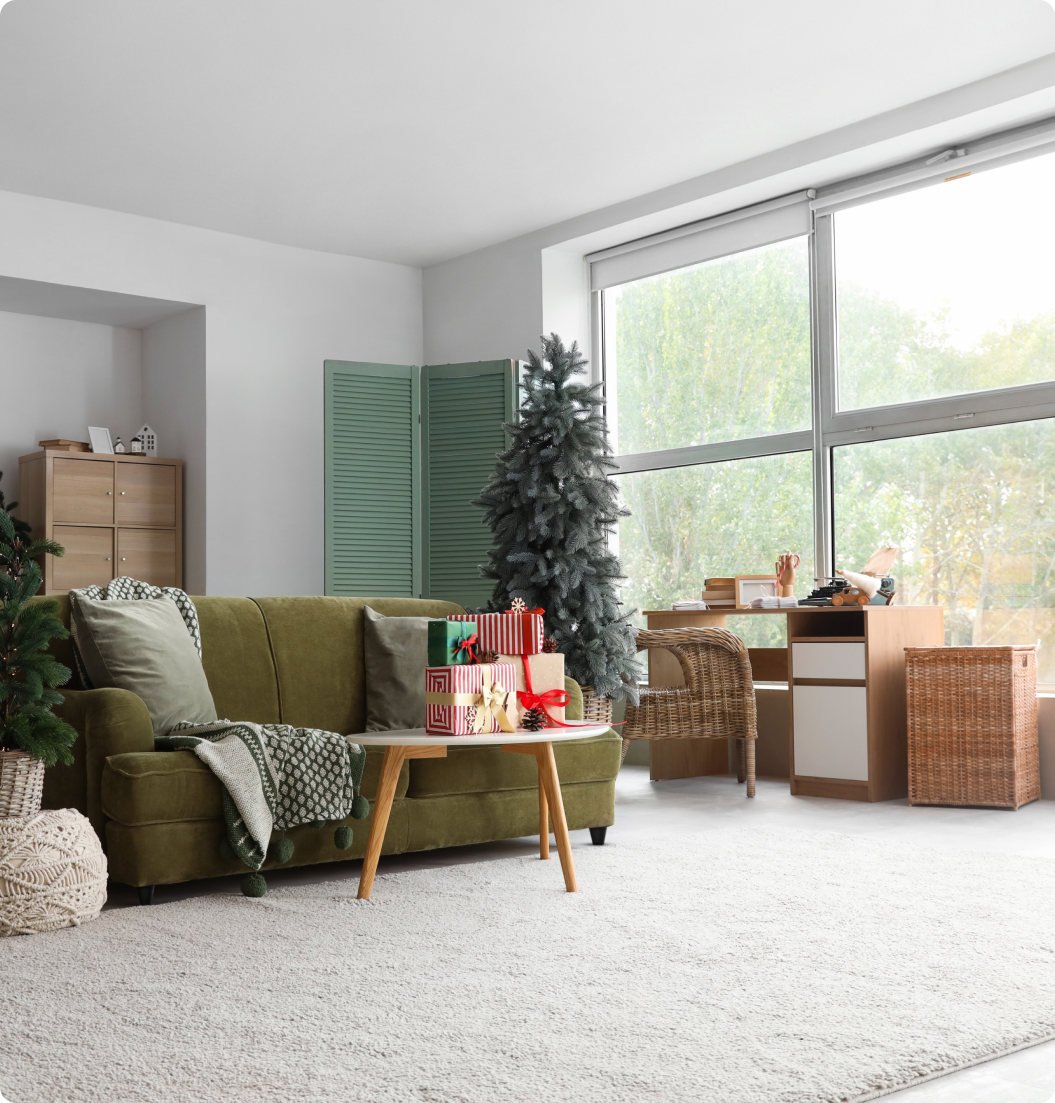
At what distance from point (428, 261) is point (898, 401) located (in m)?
3.31

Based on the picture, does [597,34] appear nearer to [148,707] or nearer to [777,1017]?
[148,707]

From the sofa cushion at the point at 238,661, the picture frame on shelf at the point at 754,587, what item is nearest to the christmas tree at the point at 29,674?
the sofa cushion at the point at 238,661

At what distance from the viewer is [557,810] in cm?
325

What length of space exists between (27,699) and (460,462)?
4.48 meters

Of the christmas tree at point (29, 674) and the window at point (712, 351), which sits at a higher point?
the window at point (712, 351)

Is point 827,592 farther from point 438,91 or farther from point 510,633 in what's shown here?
point 438,91

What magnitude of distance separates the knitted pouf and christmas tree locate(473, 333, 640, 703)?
2.35 meters

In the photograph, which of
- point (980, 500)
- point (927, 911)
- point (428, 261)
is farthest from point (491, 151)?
point (927, 911)

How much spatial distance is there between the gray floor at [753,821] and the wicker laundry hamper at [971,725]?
9 centimetres

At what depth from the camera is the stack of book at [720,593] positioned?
19.2 feet

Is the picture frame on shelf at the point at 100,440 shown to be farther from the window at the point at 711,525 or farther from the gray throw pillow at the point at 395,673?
the gray throw pillow at the point at 395,673

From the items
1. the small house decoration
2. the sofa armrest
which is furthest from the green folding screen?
the sofa armrest

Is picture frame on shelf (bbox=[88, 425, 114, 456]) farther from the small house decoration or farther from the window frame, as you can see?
the window frame

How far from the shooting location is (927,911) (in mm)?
2961
